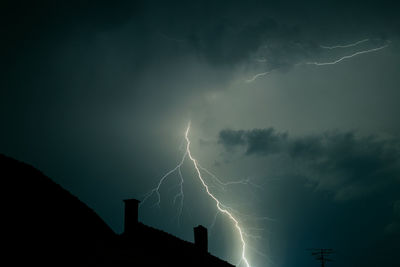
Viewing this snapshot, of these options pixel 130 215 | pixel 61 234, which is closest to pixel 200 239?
pixel 130 215

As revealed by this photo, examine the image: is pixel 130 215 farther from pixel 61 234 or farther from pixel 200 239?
pixel 200 239

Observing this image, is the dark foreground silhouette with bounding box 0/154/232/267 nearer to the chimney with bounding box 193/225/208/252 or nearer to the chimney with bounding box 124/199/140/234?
the chimney with bounding box 124/199/140/234

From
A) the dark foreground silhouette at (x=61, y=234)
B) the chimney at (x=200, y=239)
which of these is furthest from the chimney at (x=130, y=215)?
the chimney at (x=200, y=239)

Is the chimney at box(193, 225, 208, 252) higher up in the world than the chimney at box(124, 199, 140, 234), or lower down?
lower down

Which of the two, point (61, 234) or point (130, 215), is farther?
point (130, 215)

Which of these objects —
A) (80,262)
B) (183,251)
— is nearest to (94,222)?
(80,262)

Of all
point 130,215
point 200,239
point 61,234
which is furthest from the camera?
point 200,239

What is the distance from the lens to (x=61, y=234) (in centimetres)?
923

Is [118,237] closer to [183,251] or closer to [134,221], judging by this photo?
[134,221]

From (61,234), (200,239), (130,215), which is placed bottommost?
(61,234)

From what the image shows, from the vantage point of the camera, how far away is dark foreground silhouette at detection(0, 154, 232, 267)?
805 cm

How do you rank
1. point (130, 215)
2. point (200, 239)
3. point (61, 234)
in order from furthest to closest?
point (200, 239)
point (130, 215)
point (61, 234)

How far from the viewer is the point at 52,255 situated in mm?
8523

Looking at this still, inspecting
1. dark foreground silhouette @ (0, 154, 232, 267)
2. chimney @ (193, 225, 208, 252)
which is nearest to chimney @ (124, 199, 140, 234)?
dark foreground silhouette @ (0, 154, 232, 267)
